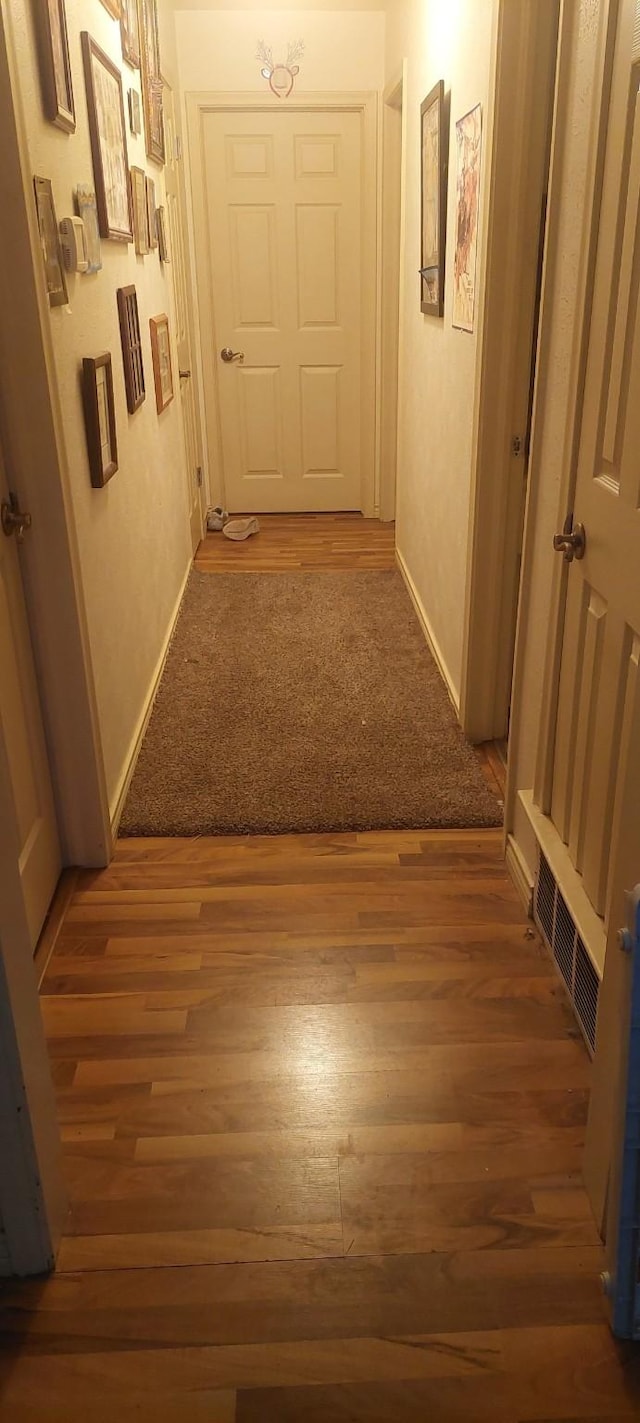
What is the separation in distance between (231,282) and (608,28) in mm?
4040

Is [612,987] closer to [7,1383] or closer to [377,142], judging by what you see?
[7,1383]

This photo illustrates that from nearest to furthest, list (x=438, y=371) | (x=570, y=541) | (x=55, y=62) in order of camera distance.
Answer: (x=570, y=541), (x=55, y=62), (x=438, y=371)

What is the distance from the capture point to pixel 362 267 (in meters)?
5.25

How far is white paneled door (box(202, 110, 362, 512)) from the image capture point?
16.4 feet

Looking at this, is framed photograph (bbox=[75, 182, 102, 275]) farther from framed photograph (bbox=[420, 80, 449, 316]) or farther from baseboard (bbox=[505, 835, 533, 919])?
baseboard (bbox=[505, 835, 533, 919])

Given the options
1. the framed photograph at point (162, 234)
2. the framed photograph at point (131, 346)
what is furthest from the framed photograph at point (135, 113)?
the framed photograph at point (131, 346)

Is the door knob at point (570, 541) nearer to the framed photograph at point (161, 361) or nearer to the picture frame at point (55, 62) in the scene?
the picture frame at point (55, 62)

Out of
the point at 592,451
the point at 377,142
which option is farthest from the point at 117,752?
the point at 377,142

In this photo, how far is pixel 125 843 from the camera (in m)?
2.52

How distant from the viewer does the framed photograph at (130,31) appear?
2.98 metres

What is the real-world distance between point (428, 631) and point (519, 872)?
1639 millimetres

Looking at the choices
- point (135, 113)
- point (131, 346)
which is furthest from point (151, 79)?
point (131, 346)

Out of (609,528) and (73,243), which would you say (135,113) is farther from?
(609,528)

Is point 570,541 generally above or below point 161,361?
below
